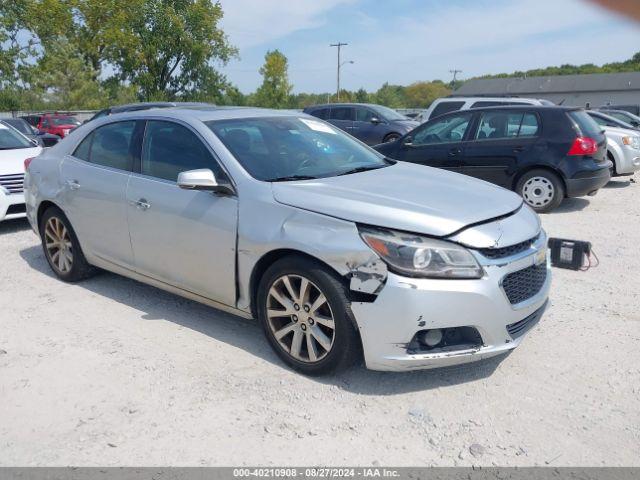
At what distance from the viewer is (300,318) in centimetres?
348

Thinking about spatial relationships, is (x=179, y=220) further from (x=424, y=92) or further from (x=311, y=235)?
(x=424, y=92)

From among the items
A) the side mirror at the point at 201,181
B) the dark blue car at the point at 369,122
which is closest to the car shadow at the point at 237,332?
the side mirror at the point at 201,181

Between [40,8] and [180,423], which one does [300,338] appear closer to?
[180,423]

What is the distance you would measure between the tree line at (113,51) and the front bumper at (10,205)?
3864 centimetres

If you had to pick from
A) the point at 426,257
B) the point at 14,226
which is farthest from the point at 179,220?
the point at 14,226

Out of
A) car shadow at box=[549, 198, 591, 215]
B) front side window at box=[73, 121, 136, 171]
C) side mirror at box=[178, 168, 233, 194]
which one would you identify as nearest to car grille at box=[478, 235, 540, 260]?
side mirror at box=[178, 168, 233, 194]

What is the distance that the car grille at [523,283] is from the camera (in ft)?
10.7

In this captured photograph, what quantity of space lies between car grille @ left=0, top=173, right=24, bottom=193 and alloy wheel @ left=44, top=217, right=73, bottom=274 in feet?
7.68

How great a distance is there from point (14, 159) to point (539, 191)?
7.37 metres

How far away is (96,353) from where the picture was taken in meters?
3.91

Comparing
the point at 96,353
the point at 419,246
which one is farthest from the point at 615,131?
the point at 96,353

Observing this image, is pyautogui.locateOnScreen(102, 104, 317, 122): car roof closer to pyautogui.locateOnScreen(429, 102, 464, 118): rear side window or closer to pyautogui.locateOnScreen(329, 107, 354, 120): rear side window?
pyautogui.locateOnScreen(429, 102, 464, 118): rear side window

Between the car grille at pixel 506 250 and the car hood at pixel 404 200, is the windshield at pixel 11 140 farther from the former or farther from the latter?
the car grille at pixel 506 250

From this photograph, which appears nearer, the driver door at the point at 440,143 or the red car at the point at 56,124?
the driver door at the point at 440,143
